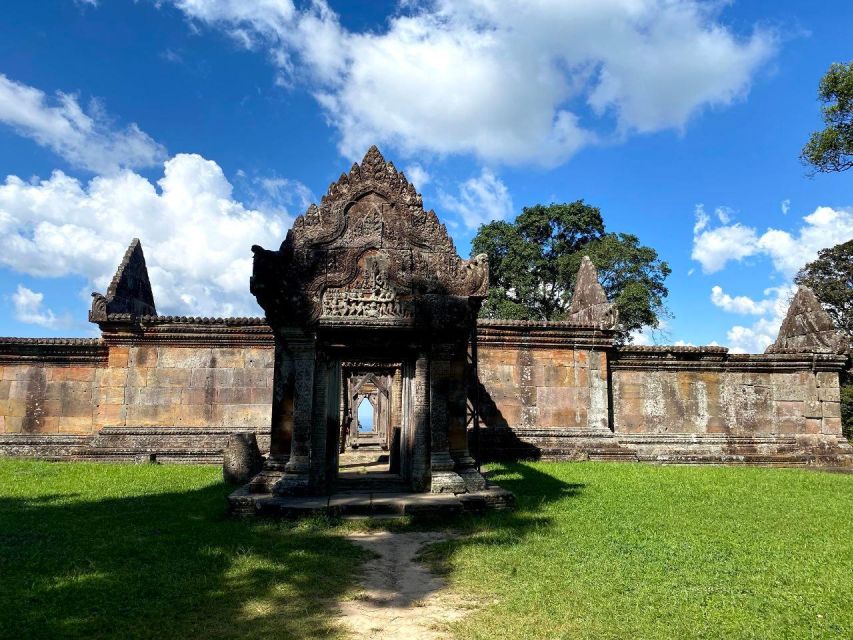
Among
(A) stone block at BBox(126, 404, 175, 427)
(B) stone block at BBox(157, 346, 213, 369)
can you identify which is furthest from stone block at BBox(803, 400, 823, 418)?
(A) stone block at BBox(126, 404, 175, 427)

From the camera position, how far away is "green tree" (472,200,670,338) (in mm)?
29483

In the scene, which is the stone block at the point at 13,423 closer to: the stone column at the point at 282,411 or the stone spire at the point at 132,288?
the stone spire at the point at 132,288

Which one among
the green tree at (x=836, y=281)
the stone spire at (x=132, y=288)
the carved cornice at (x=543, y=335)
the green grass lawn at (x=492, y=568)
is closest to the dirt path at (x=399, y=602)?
the green grass lawn at (x=492, y=568)

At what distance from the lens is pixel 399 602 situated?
14.3 ft

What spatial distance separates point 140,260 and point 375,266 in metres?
11.4

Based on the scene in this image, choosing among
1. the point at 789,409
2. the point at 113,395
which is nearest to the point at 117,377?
the point at 113,395

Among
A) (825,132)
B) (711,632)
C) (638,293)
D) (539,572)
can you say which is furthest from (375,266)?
(638,293)

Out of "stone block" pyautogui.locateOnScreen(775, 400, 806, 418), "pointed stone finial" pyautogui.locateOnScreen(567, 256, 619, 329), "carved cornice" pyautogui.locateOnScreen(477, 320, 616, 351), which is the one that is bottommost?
"stone block" pyautogui.locateOnScreen(775, 400, 806, 418)

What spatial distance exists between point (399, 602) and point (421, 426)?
11.7 ft

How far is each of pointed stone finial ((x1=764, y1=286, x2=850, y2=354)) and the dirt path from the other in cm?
1313

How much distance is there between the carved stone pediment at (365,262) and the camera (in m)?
7.63

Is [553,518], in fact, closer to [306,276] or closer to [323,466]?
[323,466]

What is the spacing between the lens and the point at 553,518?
6961 mm

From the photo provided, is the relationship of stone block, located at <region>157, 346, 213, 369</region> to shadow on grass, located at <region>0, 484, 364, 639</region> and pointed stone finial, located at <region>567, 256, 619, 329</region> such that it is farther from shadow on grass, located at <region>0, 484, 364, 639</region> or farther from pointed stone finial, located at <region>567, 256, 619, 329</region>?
pointed stone finial, located at <region>567, 256, 619, 329</region>
